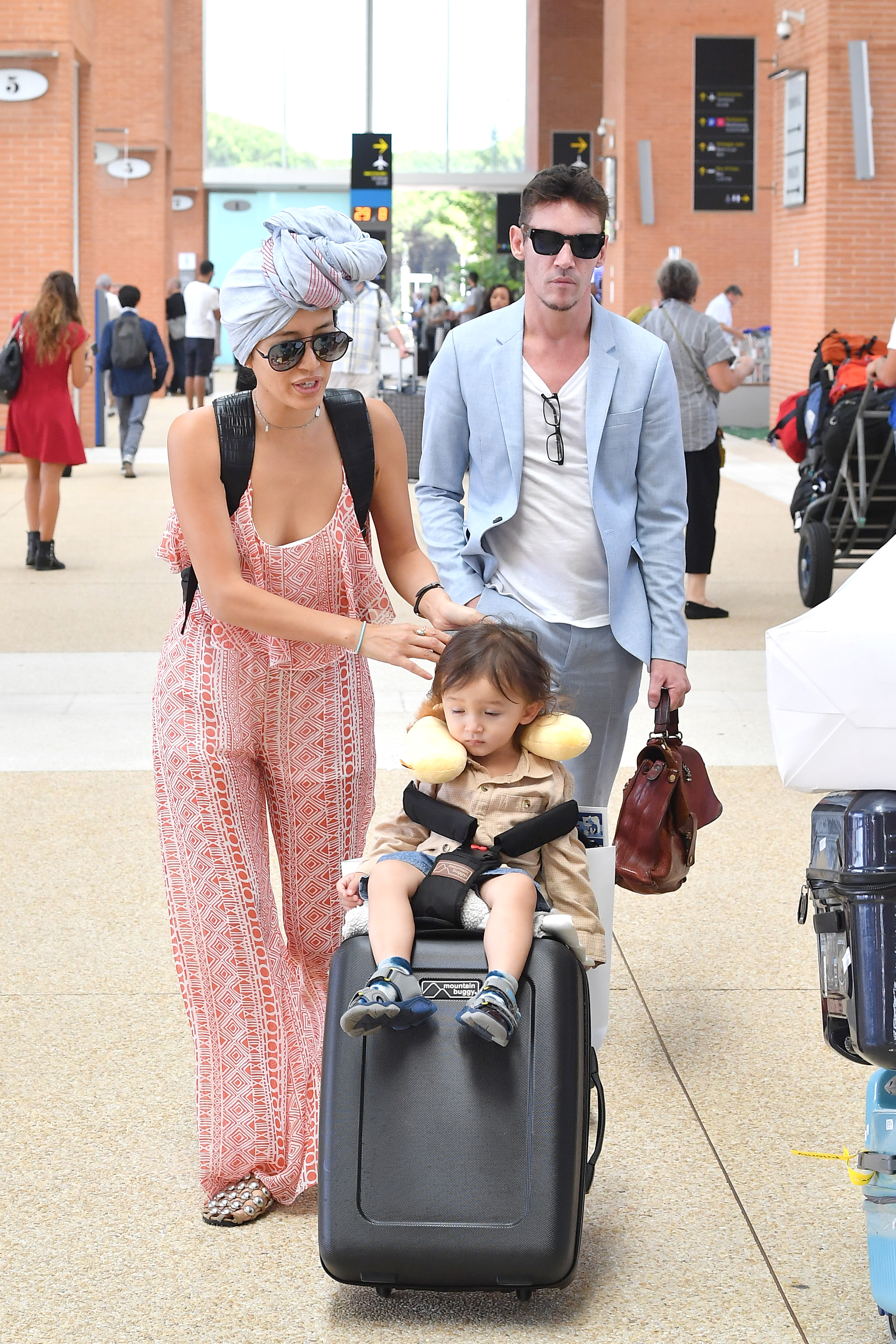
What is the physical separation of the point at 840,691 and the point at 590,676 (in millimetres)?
1255

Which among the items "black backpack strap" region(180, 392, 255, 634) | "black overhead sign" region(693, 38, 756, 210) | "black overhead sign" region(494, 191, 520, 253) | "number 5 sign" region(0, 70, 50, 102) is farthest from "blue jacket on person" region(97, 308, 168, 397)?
"black overhead sign" region(494, 191, 520, 253)

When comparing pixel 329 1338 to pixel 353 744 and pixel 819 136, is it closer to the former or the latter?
pixel 353 744

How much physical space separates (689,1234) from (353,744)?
1.17m

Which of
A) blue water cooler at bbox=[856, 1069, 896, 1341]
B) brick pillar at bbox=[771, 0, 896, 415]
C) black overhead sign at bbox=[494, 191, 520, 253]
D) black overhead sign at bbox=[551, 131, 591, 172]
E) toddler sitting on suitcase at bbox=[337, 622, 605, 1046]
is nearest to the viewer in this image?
blue water cooler at bbox=[856, 1069, 896, 1341]

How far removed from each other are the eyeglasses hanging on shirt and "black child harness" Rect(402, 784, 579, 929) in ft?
2.90

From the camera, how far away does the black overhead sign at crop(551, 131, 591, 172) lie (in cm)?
3441

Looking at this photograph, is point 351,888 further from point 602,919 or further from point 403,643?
point 602,919

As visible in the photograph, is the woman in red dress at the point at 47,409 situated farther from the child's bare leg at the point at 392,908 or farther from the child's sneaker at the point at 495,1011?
the child's sneaker at the point at 495,1011

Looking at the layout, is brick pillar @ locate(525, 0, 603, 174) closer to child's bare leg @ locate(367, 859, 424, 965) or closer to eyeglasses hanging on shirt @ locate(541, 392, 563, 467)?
eyeglasses hanging on shirt @ locate(541, 392, 563, 467)

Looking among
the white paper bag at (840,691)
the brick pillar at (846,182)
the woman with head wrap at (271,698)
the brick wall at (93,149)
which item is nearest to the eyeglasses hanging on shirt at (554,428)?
the woman with head wrap at (271,698)

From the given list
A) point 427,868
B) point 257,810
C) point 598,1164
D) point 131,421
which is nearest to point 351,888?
point 427,868

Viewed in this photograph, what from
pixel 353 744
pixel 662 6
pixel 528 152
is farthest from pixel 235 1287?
pixel 528 152

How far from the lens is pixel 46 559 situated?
11492 mm

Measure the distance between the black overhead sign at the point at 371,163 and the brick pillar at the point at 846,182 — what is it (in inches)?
192
